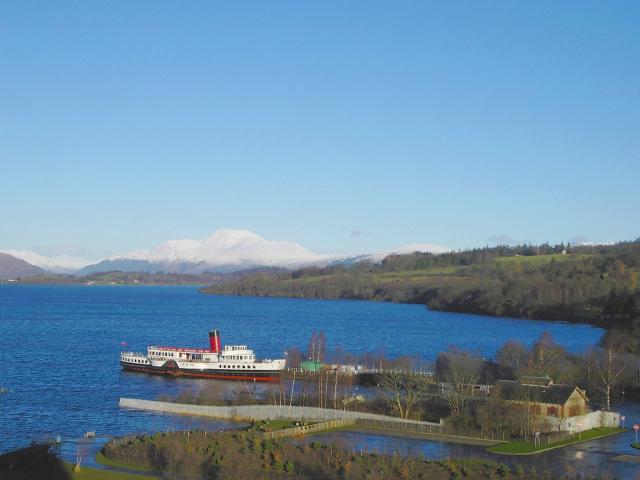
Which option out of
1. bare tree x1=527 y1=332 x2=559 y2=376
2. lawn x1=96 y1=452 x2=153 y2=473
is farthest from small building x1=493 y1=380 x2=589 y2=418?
lawn x1=96 y1=452 x2=153 y2=473

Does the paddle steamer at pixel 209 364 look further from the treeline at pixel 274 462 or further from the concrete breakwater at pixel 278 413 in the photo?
the treeline at pixel 274 462

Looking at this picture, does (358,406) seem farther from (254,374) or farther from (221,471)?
(254,374)

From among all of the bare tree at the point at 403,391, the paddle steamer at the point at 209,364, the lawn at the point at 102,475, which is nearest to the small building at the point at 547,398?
the bare tree at the point at 403,391

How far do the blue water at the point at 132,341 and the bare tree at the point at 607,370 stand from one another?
2112 centimetres

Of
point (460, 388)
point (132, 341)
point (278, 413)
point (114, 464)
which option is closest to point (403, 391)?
point (460, 388)

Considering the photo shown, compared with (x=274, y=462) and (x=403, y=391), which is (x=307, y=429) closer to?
(x=274, y=462)

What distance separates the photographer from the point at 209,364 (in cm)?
7144

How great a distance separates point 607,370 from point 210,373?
32.3 metres

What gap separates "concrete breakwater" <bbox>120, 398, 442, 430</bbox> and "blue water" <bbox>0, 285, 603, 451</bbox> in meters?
1.19

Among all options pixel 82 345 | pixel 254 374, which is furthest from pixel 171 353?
pixel 82 345

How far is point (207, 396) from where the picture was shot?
5038cm

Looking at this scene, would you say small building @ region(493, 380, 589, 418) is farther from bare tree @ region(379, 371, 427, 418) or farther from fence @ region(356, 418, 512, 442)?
bare tree @ region(379, 371, 427, 418)

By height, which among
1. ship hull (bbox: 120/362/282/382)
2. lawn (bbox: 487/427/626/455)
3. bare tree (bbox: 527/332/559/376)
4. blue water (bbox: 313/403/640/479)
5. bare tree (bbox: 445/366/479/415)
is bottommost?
ship hull (bbox: 120/362/282/382)

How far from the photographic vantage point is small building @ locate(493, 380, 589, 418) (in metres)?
39.8
